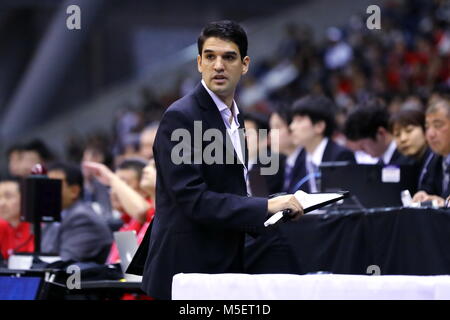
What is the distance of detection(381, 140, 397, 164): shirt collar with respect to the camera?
8230 millimetres

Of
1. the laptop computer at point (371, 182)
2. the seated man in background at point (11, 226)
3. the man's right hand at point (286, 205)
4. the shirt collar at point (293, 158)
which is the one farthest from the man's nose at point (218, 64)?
the shirt collar at point (293, 158)


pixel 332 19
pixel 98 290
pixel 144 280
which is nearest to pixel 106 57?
pixel 332 19

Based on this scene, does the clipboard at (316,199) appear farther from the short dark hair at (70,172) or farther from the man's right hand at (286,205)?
the short dark hair at (70,172)

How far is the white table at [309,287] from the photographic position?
12.7ft

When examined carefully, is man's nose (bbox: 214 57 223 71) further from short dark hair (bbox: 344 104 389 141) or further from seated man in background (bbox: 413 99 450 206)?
short dark hair (bbox: 344 104 389 141)

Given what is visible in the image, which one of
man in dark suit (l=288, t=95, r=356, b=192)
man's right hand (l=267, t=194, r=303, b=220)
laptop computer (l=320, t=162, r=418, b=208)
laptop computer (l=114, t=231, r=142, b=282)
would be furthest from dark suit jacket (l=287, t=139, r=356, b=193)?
man's right hand (l=267, t=194, r=303, b=220)

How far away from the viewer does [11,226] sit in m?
8.71

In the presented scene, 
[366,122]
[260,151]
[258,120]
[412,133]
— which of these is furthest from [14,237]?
[412,133]

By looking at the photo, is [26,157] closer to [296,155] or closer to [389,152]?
[296,155]

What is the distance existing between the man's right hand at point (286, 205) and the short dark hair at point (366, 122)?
3.65m

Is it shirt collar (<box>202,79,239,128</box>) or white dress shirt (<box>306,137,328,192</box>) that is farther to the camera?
white dress shirt (<box>306,137,328,192</box>)

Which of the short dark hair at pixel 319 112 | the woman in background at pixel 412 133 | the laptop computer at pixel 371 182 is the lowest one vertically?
the laptop computer at pixel 371 182

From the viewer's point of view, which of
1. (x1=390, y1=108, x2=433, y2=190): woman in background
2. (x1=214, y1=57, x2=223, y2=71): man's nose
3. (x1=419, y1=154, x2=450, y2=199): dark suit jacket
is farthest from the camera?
(x1=390, y1=108, x2=433, y2=190): woman in background

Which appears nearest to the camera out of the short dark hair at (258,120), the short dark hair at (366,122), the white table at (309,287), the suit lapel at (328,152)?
the white table at (309,287)
